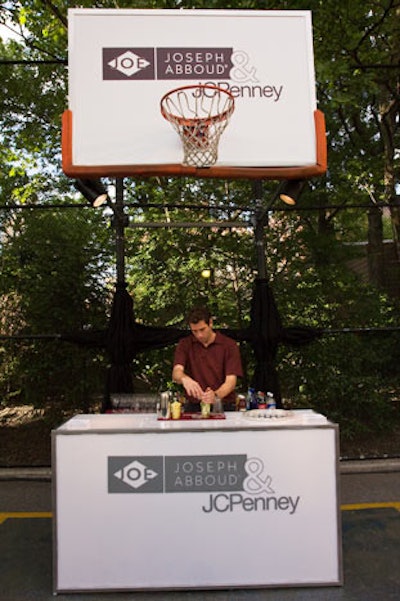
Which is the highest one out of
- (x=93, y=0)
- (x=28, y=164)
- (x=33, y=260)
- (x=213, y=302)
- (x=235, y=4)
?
(x=93, y=0)

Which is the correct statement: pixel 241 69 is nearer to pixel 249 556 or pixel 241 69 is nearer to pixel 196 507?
pixel 196 507

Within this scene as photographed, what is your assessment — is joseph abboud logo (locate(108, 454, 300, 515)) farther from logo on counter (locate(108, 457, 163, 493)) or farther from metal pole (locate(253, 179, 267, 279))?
metal pole (locate(253, 179, 267, 279))

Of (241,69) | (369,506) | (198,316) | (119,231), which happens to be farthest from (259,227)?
(369,506)

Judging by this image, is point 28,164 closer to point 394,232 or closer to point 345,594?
point 394,232

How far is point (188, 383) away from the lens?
4.09 m

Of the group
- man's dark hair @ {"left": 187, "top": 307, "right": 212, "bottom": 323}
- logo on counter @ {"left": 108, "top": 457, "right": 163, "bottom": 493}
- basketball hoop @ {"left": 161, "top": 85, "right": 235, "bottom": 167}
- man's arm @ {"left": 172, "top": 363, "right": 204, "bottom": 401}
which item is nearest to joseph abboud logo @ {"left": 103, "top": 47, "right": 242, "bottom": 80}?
basketball hoop @ {"left": 161, "top": 85, "right": 235, "bottom": 167}

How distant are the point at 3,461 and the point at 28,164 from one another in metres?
5.10

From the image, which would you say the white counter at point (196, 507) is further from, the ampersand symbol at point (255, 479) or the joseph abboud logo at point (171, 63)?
the joseph abboud logo at point (171, 63)

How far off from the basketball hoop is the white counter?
2134 millimetres

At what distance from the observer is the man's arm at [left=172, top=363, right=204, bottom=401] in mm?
4059

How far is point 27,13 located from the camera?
816cm

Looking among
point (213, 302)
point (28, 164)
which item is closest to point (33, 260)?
point (213, 302)

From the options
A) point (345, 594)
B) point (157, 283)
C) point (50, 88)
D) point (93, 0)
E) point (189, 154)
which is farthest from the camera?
point (50, 88)

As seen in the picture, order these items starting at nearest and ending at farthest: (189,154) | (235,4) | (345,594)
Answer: (345,594) → (189,154) → (235,4)
